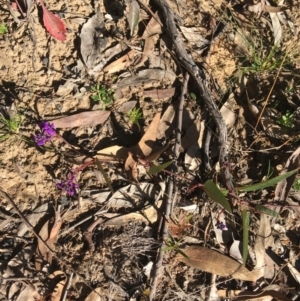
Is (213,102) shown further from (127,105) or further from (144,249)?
(144,249)

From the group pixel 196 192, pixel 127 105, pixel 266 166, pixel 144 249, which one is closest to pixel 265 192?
pixel 266 166

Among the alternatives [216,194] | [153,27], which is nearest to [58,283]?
[216,194]

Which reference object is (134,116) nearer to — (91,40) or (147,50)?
(147,50)

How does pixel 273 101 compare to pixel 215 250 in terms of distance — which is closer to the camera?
pixel 215 250

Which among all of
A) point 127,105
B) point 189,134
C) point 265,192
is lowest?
point 265,192

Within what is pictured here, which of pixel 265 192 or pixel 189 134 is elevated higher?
pixel 189 134

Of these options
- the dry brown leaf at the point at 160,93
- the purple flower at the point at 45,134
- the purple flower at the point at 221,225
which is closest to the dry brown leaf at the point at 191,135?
the dry brown leaf at the point at 160,93
